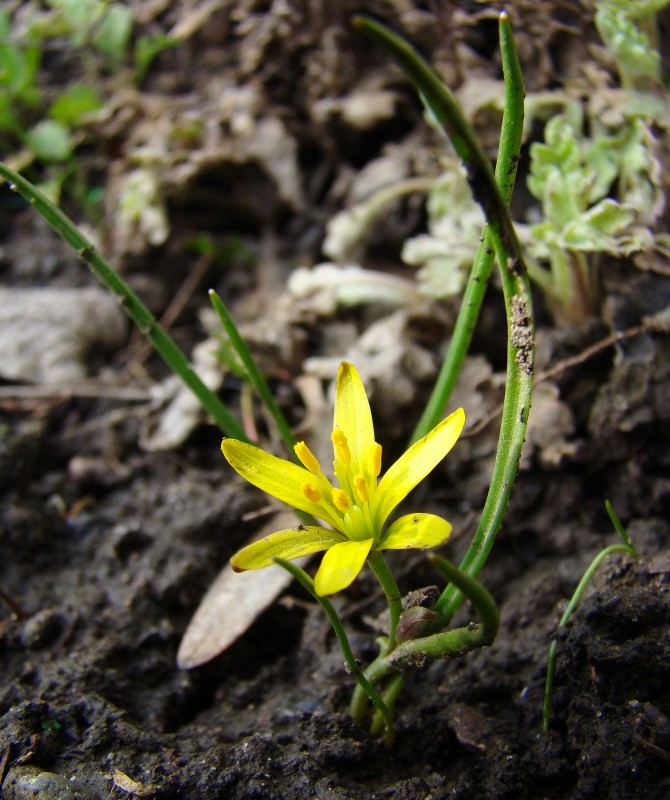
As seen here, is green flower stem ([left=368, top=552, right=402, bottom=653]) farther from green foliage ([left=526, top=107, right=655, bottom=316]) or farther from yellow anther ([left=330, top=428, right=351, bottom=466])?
green foliage ([left=526, top=107, right=655, bottom=316])

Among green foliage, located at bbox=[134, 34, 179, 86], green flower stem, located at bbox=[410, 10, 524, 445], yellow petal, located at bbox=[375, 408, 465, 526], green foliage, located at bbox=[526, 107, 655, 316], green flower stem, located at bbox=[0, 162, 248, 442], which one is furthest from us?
green foliage, located at bbox=[134, 34, 179, 86]

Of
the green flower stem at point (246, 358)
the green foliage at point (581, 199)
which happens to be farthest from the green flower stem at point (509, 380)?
the green foliage at point (581, 199)

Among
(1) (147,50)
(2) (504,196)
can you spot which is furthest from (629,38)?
(1) (147,50)

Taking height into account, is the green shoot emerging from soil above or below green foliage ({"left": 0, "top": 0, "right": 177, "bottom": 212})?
below

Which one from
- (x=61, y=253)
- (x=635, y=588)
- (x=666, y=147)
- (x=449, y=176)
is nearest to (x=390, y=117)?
(x=449, y=176)

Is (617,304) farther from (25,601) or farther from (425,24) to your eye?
(25,601)

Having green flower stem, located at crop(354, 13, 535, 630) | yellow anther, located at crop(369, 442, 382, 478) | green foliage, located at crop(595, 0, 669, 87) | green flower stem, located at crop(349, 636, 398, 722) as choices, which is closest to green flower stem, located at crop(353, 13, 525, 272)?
green flower stem, located at crop(354, 13, 535, 630)

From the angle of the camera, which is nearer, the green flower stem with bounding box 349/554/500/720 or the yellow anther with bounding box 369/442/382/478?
the green flower stem with bounding box 349/554/500/720
